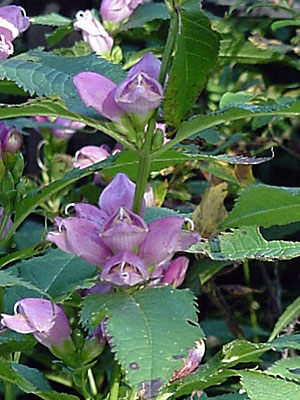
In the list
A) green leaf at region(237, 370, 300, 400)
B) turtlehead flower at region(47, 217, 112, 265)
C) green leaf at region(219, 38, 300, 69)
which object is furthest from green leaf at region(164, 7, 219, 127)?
green leaf at region(219, 38, 300, 69)

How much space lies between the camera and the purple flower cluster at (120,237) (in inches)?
22.4

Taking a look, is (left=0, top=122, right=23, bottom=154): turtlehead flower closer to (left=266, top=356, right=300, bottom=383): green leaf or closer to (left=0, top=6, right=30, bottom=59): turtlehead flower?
(left=0, top=6, right=30, bottom=59): turtlehead flower

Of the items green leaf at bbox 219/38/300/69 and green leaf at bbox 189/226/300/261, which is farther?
green leaf at bbox 219/38/300/69

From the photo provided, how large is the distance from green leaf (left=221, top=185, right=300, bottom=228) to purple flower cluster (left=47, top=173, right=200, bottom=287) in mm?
128

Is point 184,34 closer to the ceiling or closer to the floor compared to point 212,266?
closer to the ceiling

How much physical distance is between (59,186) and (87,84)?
0.15m

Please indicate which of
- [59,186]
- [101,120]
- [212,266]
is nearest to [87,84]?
[101,120]

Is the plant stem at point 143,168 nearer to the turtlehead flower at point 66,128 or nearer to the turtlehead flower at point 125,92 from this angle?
the turtlehead flower at point 125,92

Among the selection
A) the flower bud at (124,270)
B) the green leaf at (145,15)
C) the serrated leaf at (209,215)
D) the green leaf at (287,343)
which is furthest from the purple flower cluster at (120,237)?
the green leaf at (145,15)

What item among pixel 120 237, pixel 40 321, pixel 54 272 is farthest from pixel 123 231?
pixel 54 272

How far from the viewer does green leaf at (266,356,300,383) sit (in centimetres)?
60

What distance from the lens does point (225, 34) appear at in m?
1.35

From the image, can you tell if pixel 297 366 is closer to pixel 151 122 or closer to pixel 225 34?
pixel 151 122

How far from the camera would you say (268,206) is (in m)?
0.71
